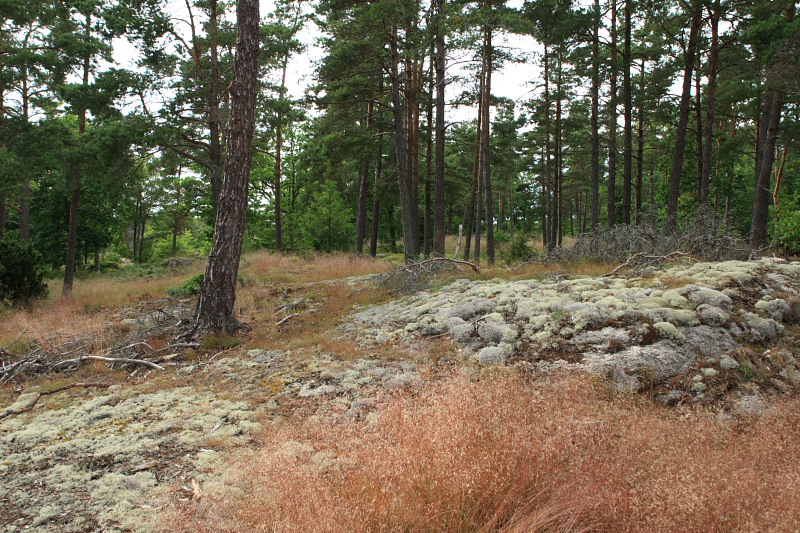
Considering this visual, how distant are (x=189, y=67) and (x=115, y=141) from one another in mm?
3664

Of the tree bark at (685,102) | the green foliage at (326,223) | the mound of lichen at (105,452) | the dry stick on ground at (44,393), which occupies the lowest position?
the dry stick on ground at (44,393)

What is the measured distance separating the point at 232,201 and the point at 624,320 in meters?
6.30

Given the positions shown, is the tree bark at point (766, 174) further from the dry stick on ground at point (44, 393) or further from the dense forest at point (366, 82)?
the dry stick on ground at point (44, 393)

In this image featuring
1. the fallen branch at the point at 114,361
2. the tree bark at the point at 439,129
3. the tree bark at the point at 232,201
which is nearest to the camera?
the fallen branch at the point at 114,361

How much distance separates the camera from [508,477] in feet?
7.70

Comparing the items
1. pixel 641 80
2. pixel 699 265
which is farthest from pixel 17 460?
pixel 641 80

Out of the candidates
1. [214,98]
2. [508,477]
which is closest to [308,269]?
[214,98]

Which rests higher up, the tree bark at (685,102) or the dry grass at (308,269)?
the tree bark at (685,102)

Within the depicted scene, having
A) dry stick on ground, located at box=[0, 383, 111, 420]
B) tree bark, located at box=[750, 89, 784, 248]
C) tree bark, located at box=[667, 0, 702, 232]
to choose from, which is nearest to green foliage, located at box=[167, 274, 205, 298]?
dry stick on ground, located at box=[0, 383, 111, 420]

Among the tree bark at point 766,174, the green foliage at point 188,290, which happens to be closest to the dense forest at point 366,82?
the tree bark at point 766,174

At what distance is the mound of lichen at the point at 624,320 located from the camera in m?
4.61

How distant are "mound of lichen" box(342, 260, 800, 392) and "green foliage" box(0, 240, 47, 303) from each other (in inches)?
444

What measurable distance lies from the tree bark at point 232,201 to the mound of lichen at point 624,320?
2304mm

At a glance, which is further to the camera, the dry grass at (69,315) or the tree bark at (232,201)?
the dry grass at (69,315)
